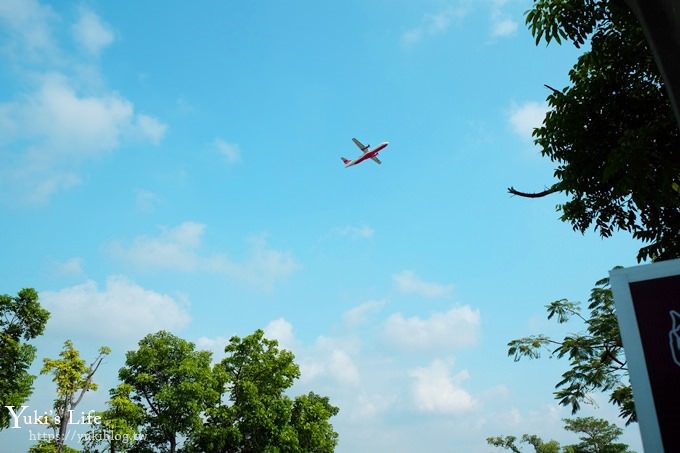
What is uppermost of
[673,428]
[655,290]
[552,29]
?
[552,29]

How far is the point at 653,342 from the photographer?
5355mm

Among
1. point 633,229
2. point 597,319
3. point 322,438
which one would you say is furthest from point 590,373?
point 322,438

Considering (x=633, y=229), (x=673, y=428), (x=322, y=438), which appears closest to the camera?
(x=673, y=428)

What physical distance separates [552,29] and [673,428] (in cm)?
763

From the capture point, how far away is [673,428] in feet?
16.9

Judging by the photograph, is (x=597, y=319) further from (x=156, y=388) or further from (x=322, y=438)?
(x=156, y=388)

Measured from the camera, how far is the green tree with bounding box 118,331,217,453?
2577 centimetres

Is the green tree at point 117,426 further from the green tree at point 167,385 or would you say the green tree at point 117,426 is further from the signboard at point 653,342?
the signboard at point 653,342

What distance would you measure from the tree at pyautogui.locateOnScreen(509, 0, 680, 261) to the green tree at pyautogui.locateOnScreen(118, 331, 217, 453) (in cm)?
2072

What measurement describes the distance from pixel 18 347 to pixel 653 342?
81.7 feet

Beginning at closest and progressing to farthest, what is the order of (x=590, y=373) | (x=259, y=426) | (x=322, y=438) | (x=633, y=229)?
(x=633, y=229)
(x=590, y=373)
(x=259, y=426)
(x=322, y=438)

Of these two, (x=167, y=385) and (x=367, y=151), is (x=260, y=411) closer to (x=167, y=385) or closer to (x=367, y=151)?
(x=167, y=385)

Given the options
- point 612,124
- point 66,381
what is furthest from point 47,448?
point 612,124

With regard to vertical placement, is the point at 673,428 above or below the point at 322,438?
below
